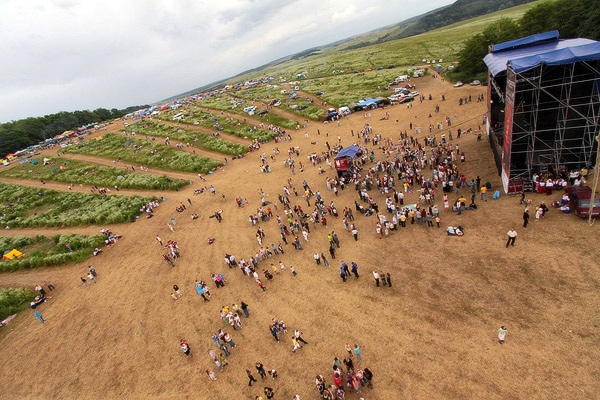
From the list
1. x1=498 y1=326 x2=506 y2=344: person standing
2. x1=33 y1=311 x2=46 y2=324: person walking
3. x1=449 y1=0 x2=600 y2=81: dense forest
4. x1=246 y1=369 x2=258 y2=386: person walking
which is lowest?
x1=33 y1=311 x2=46 y2=324: person walking

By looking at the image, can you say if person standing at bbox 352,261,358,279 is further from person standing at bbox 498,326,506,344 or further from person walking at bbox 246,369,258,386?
person walking at bbox 246,369,258,386

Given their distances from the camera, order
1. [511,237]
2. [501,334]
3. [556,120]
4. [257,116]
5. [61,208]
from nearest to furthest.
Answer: [501,334], [511,237], [556,120], [61,208], [257,116]

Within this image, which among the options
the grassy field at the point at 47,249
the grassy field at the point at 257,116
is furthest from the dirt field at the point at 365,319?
the grassy field at the point at 257,116

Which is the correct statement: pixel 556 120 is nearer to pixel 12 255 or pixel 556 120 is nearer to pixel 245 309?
pixel 245 309

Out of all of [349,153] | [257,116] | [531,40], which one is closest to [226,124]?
[257,116]

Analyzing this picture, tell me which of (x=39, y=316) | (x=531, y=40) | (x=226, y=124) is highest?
(x=531, y=40)

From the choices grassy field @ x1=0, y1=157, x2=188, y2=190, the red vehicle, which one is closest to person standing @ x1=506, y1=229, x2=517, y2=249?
the red vehicle
